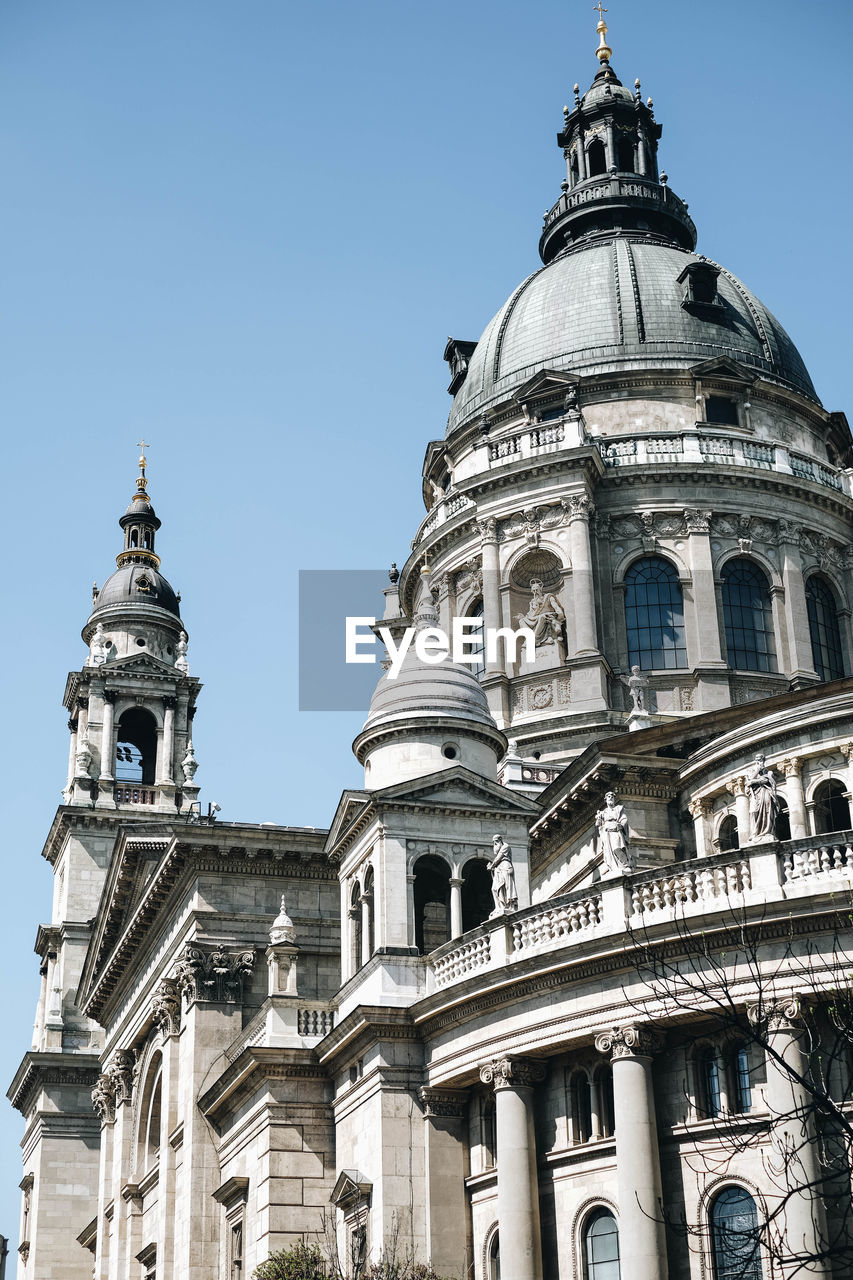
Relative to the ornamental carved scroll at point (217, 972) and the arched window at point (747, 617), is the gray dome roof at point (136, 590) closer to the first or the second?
the arched window at point (747, 617)

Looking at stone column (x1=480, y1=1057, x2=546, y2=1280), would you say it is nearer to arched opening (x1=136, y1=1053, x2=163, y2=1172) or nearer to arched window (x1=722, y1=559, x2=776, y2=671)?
arched opening (x1=136, y1=1053, x2=163, y2=1172)

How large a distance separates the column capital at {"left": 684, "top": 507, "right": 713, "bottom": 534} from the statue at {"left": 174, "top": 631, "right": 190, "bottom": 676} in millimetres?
34421

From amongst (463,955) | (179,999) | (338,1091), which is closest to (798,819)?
(463,955)

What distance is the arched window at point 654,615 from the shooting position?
195 ft

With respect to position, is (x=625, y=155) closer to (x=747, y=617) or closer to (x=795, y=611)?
(x=747, y=617)

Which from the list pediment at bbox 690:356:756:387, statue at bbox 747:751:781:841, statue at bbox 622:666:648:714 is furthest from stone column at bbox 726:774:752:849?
pediment at bbox 690:356:756:387

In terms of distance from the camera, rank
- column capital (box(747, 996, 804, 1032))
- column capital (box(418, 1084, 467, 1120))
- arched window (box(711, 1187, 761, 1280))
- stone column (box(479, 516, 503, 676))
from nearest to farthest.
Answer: column capital (box(747, 996, 804, 1032)) < arched window (box(711, 1187, 761, 1280)) < column capital (box(418, 1084, 467, 1120)) < stone column (box(479, 516, 503, 676))

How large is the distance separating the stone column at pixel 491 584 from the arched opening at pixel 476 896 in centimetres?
1894

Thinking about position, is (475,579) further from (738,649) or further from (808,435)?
(808,435)

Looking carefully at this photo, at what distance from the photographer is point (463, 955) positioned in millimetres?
36156

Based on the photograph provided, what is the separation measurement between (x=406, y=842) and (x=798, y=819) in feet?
28.7

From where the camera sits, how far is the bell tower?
277ft

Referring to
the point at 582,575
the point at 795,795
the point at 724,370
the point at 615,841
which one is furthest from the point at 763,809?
the point at 724,370

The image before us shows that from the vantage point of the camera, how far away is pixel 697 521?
60.6 metres
